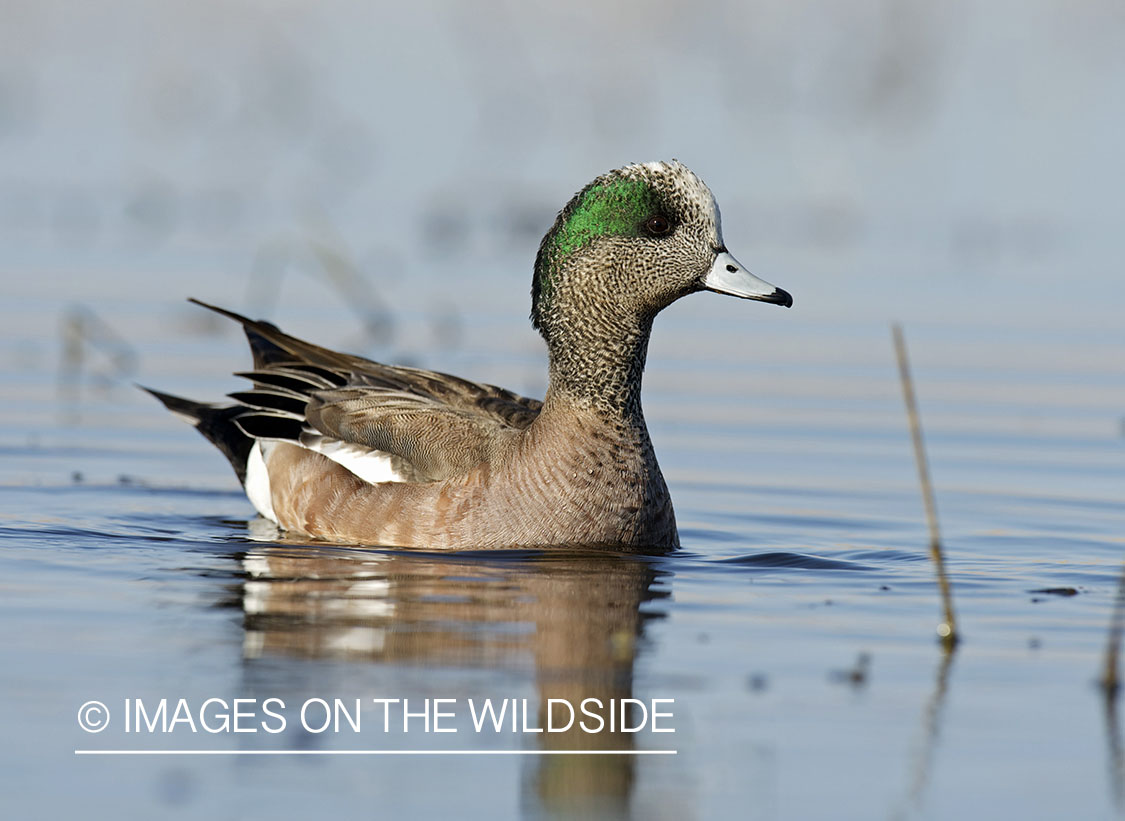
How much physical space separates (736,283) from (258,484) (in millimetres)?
2159

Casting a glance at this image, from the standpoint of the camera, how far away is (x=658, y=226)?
684 cm

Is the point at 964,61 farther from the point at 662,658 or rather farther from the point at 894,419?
the point at 662,658

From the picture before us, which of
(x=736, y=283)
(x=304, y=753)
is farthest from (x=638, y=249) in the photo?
(x=304, y=753)

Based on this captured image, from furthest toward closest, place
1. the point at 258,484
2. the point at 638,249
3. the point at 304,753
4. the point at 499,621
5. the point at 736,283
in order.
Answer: the point at 258,484
the point at 638,249
the point at 736,283
the point at 499,621
the point at 304,753

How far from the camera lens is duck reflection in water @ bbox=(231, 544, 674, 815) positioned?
14.3ft

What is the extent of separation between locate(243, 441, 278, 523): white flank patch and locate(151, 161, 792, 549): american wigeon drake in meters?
0.22

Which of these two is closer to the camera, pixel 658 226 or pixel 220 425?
pixel 658 226

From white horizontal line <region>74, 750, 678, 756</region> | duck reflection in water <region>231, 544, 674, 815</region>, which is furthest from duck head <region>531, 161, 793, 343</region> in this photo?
white horizontal line <region>74, 750, 678, 756</region>

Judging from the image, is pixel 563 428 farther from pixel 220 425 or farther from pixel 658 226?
pixel 220 425

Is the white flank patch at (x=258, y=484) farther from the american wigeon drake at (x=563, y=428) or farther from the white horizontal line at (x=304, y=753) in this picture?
the white horizontal line at (x=304, y=753)

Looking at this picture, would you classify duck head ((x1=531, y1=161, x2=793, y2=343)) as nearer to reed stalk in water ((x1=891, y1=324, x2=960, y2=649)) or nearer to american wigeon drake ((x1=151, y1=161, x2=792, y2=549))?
american wigeon drake ((x1=151, y1=161, x2=792, y2=549))

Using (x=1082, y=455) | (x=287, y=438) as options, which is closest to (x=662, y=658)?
(x=287, y=438)

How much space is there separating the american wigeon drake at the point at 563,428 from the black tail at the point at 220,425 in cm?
64

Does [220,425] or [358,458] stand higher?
[220,425]
